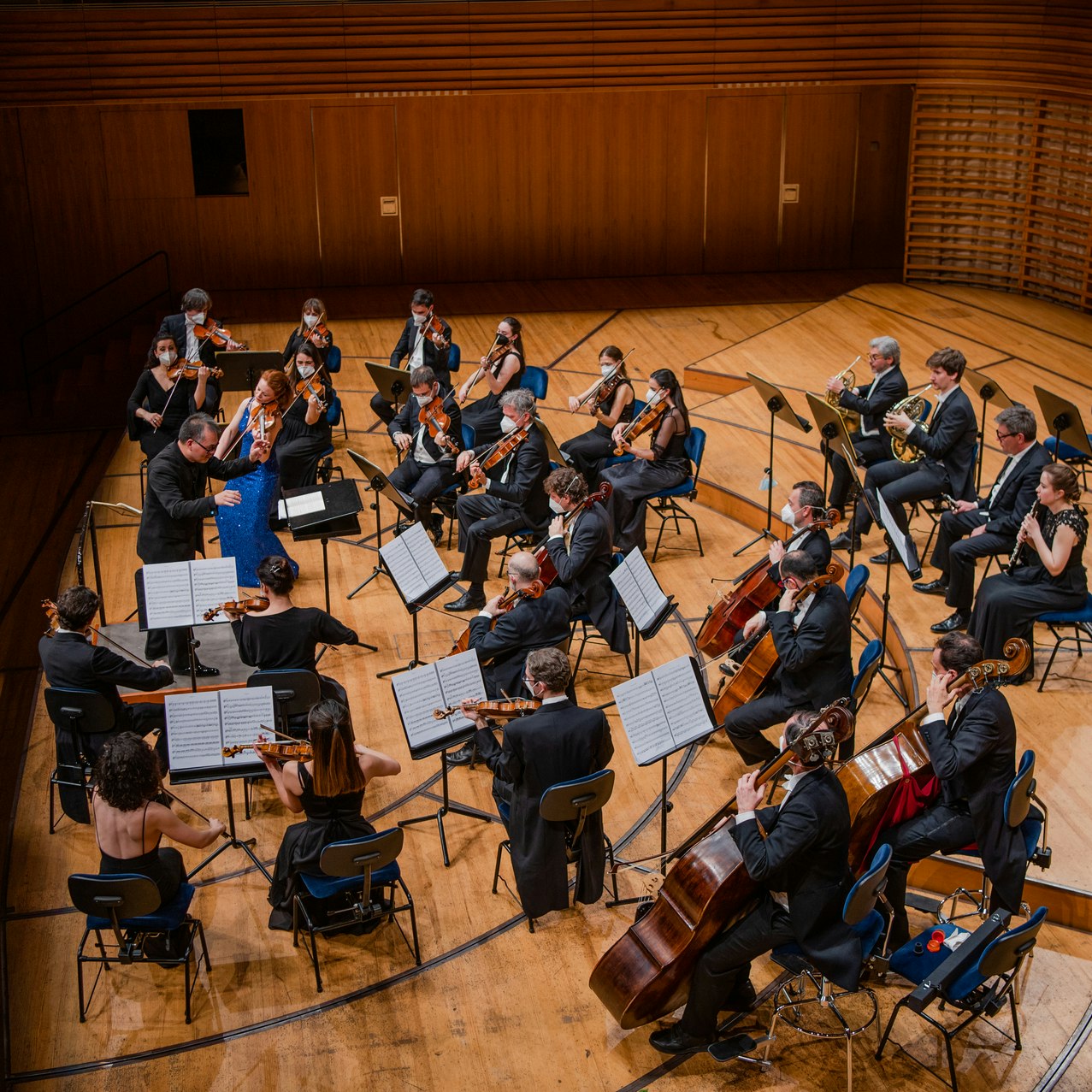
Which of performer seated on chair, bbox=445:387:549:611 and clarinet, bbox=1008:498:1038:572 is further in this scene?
performer seated on chair, bbox=445:387:549:611

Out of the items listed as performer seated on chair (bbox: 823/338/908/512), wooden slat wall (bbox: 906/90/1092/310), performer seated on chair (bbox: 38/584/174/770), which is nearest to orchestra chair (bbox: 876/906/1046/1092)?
performer seated on chair (bbox: 38/584/174/770)

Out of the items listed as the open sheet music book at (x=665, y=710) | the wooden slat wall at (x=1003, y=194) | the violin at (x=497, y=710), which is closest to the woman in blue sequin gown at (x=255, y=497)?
the violin at (x=497, y=710)

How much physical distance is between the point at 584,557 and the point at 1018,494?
2613 millimetres

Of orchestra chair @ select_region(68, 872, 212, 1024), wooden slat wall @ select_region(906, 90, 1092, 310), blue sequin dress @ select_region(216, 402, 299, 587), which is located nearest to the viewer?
orchestra chair @ select_region(68, 872, 212, 1024)

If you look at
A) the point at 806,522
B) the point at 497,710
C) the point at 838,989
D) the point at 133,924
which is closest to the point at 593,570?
the point at 806,522

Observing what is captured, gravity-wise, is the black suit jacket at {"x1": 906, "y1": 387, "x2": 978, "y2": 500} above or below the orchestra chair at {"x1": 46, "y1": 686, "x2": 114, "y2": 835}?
above

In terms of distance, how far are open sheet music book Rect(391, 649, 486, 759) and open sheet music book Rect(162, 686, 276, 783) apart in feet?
2.05

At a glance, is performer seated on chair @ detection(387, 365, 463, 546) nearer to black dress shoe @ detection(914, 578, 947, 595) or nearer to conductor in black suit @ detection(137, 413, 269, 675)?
conductor in black suit @ detection(137, 413, 269, 675)

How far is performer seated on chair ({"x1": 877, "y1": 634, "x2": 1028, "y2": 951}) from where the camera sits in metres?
5.41

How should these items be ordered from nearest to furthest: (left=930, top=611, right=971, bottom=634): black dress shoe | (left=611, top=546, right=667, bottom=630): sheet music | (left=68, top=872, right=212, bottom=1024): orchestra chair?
(left=68, top=872, right=212, bottom=1024): orchestra chair < (left=611, top=546, right=667, bottom=630): sheet music < (left=930, top=611, right=971, bottom=634): black dress shoe

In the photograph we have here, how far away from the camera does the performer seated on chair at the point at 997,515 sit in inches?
294

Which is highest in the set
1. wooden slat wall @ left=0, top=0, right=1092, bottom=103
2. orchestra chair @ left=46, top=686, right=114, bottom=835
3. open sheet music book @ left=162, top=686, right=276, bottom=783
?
wooden slat wall @ left=0, top=0, right=1092, bottom=103

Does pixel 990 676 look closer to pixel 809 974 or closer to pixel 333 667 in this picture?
pixel 809 974

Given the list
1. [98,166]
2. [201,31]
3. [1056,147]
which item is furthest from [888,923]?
[98,166]
